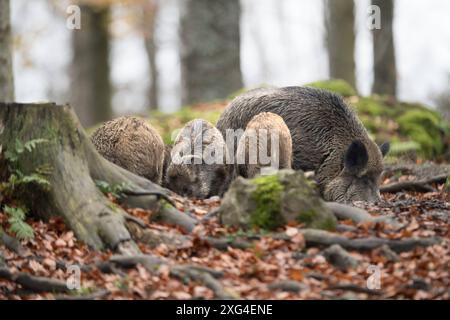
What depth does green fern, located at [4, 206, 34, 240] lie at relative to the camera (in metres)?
9.79

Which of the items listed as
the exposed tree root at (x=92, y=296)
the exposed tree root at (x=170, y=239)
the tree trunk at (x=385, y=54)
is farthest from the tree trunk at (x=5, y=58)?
the tree trunk at (x=385, y=54)

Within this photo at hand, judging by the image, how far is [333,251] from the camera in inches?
377

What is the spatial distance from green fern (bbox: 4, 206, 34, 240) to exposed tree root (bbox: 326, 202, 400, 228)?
12.7 ft

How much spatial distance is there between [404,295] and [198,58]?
1987 cm

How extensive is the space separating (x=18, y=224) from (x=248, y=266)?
288cm

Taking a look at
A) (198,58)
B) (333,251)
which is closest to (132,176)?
(333,251)

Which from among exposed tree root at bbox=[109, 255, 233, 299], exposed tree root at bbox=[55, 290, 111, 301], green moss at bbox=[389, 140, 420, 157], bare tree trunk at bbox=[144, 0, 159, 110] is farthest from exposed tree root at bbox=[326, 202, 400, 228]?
bare tree trunk at bbox=[144, 0, 159, 110]

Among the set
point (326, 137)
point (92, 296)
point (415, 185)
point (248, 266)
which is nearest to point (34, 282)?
point (92, 296)

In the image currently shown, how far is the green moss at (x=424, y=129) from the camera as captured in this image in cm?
2112

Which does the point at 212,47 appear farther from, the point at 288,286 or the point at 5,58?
the point at 288,286

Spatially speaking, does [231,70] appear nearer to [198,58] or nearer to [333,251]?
[198,58]

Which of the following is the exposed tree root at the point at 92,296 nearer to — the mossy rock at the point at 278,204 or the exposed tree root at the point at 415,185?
the mossy rock at the point at 278,204

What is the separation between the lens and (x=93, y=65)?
30.9 meters

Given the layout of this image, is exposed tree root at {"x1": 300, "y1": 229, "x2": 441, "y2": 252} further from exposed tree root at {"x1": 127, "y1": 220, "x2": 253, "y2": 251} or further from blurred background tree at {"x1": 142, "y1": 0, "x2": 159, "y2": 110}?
blurred background tree at {"x1": 142, "y1": 0, "x2": 159, "y2": 110}
